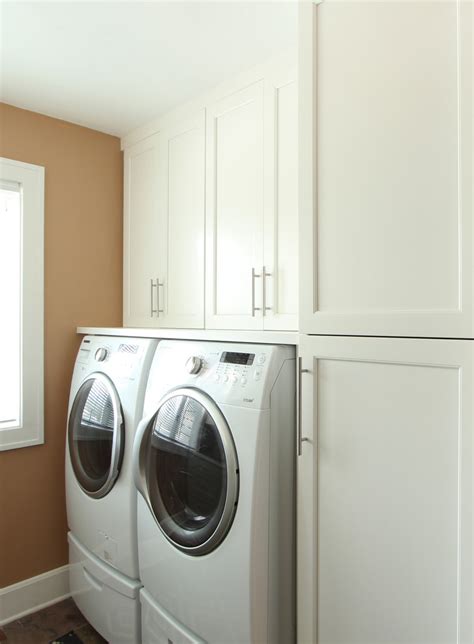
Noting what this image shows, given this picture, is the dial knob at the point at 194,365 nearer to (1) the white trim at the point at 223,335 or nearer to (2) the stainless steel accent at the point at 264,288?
(1) the white trim at the point at 223,335

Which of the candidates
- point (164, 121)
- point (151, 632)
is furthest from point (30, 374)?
point (164, 121)

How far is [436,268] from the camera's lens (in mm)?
1005

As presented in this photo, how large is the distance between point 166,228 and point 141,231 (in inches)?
9.7

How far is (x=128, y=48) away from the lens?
1727mm

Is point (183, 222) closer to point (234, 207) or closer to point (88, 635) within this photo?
point (234, 207)

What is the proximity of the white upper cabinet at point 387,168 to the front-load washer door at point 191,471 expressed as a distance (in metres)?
0.47

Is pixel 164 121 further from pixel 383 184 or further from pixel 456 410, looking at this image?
pixel 456 410

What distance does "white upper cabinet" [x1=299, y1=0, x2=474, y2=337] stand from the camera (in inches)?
38.3

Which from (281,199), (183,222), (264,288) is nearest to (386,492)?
(264,288)

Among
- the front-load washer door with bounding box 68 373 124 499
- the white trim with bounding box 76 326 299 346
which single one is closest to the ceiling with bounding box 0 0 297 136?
the white trim with bounding box 76 326 299 346

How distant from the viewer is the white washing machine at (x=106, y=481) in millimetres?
1785

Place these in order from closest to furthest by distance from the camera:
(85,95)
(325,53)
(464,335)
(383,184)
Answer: (464,335) → (383,184) → (325,53) → (85,95)

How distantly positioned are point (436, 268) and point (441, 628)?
0.79m

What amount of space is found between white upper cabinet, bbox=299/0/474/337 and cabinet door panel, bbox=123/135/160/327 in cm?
126
